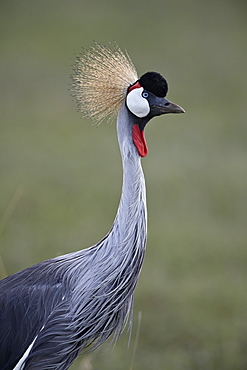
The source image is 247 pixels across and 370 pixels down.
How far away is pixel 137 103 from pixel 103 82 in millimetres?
191

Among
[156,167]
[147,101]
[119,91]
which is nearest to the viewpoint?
[147,101]

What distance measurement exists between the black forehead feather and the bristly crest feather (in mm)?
108

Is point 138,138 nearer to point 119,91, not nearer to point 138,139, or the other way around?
point 138,139

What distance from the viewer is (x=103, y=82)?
5.98 ft

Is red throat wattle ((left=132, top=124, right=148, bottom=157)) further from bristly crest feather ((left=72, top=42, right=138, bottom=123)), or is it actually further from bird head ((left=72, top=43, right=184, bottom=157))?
bristly crest feather ((left=72, top=42, right=138, bottom=123))

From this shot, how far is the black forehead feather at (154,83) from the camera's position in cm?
168

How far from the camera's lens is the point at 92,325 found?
1744 mm

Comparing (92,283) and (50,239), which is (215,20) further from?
(92,283)

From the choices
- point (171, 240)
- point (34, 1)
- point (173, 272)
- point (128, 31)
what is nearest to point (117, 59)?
point (173, 272)

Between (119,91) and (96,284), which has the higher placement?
(119,91)

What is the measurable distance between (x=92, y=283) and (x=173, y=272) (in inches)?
71.1

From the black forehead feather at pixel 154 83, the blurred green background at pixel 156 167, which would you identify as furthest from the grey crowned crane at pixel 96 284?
the blurred green background at pixel 156 167

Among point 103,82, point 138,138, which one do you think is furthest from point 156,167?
point 138,138

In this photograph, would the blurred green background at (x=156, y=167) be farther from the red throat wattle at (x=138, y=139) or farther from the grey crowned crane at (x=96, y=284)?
the red throat wattle at (x=138, y=139)
